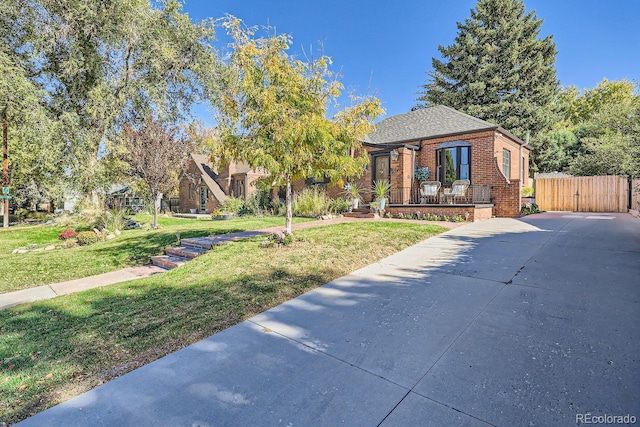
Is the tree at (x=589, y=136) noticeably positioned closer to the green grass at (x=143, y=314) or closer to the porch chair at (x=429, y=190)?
the porch chair at (x=429, y=190)

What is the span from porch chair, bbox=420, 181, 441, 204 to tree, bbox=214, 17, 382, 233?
754 cm

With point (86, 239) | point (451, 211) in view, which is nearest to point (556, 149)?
point (451, 211)

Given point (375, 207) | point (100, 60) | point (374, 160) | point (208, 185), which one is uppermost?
point (100, 60)

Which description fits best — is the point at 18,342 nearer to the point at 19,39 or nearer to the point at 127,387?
the point at 127,387

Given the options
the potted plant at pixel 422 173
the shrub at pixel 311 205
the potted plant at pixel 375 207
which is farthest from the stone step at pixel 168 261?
the potted plant at pixel 422 173

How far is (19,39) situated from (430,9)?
19.8 meters

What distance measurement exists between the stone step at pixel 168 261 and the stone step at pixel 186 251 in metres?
0.11

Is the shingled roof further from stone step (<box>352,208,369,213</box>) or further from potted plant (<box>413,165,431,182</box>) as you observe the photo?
stone step (<box>352,208,369,213</box>)

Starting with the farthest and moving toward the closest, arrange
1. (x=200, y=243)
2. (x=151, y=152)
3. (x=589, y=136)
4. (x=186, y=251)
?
(x=589, y=136), (x=151, y=152), (x=200, y=243), (x=186, y=251)

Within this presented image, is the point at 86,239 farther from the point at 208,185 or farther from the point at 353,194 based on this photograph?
the point at 208,185

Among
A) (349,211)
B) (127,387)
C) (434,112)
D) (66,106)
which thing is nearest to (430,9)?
(434,112)

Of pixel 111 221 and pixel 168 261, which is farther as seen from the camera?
pixel 111 221

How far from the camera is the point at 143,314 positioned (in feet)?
13.6

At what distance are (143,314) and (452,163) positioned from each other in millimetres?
14169
